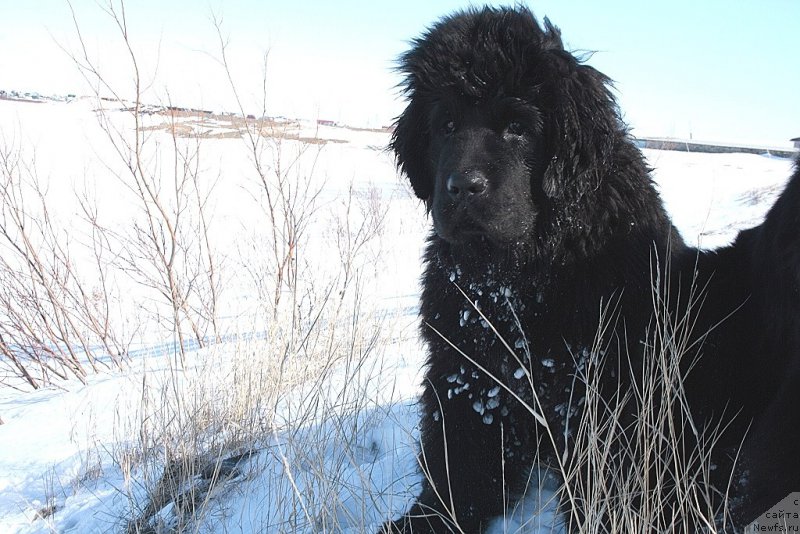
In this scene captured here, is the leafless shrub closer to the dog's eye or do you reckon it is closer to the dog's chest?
the dog's chest

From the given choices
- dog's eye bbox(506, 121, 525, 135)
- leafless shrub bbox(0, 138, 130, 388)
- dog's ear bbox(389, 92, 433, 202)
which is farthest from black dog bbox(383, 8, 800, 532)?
leafless shrub bbox(0, 138, 130, 388)

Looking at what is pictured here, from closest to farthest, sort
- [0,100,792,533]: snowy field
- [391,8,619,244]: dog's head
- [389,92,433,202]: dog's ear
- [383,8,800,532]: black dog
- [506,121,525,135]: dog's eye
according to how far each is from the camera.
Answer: [383,8,800,532]: black dog, [391,8,619,244]: dog's head, [506,121,525,135]: dog's eye, [0,100,792,533]: snowy field, [389,92,433,202]: dog's ear

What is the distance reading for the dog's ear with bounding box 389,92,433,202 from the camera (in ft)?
8.98

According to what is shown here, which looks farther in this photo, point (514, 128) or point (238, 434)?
point (238, 434)

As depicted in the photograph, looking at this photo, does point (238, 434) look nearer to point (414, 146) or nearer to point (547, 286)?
point (414, 146)

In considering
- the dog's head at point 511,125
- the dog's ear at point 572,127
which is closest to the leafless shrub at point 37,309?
the dog's head at point 511,125

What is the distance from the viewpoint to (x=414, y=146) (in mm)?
2807

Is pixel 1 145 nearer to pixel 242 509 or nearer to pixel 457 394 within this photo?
pixel 242 509

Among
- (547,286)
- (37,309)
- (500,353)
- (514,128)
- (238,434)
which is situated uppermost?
(514,128)

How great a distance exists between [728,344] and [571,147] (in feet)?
3.01

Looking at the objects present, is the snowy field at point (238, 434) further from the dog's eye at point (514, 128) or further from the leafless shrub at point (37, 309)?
the dog's eye at point (514, 128)

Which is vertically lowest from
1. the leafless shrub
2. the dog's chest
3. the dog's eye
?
the leafless shrub

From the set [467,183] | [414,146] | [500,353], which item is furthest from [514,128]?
[500,353]

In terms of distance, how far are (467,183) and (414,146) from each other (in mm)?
701
